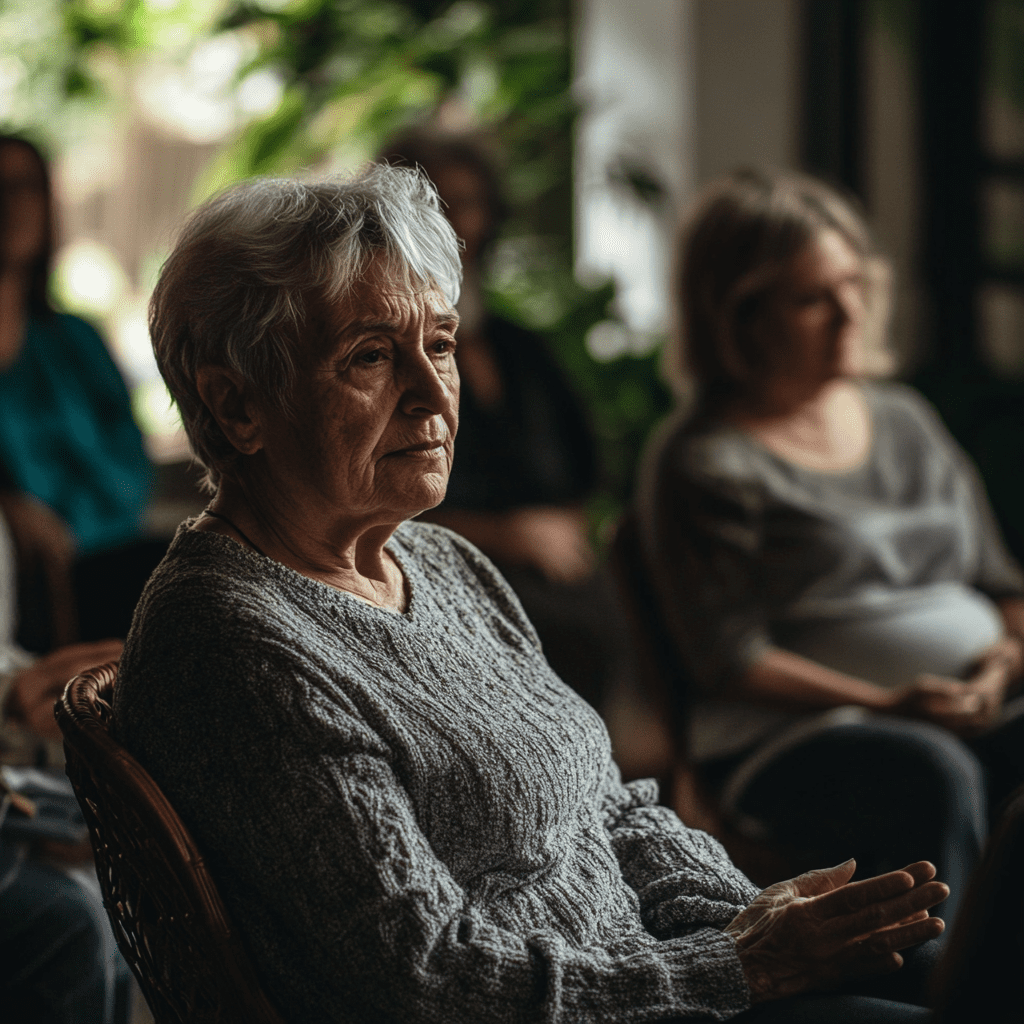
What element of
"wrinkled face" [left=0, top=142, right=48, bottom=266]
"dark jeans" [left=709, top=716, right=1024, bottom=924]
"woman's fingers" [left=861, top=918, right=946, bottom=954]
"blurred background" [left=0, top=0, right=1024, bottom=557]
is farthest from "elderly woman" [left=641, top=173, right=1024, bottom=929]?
"wrinkled face" [left=0, top=142, right=48, bottom=266]

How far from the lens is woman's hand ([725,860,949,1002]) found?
3.53 ft

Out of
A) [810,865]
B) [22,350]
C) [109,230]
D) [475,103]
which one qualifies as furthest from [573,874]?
[109,230]

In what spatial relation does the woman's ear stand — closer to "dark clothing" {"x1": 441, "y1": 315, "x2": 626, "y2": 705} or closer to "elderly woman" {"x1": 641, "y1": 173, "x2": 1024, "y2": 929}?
"elderly woman" {"x1": 641, "y1": 173, "x2": 1024, "y2": 929}

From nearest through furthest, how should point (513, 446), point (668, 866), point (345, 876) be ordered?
1. point (345, 876)
2. point (668, 866)
3. point (513, 446)

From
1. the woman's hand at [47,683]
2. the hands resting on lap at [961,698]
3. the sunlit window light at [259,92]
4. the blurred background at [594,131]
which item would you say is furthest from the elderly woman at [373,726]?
the sunlit window light at [259,92]

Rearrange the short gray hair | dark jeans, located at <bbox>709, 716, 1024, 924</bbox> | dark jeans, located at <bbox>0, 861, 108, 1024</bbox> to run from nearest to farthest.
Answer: the short gray hair < dark jeans, located at <bbox>0, 861, 108, 1024</bbox> < dark jeans, located at <bbox>709, 716, 1024, 924</bbox>

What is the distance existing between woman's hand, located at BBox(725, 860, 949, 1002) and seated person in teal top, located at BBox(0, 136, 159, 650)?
1.93m

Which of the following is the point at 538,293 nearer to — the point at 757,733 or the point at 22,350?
the point at 22,350

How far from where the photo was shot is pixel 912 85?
4.07m

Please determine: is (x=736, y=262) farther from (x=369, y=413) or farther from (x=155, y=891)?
(x=155, y=891)

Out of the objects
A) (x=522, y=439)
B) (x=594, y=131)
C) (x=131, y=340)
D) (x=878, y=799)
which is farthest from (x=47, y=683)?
(x=594, y=131)

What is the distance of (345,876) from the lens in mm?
992

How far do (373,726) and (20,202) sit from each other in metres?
2.12

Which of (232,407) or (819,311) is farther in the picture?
(819,311)
